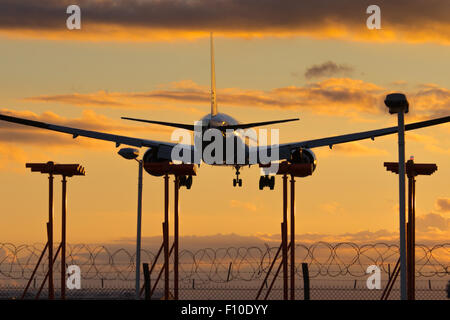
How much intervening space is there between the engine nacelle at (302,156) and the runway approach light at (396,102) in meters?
37.6

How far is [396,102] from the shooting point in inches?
1449

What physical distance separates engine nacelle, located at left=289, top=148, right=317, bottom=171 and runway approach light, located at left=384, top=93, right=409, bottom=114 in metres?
37.6

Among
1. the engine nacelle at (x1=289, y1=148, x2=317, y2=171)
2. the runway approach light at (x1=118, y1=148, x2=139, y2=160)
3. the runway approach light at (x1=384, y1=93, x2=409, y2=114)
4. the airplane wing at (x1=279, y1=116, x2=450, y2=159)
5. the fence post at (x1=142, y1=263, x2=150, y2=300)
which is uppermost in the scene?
the airplane wing at (x1=279, y1=116, x2=450, y2=159)

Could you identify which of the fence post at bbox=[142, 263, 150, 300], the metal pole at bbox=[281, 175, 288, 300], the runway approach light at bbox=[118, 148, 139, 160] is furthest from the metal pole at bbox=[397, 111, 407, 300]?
the runway approach light at bbox=[118, 148, 139, 160]

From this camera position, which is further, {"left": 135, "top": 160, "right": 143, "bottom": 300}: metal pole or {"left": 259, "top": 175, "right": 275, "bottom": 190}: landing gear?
{"left": 259, "top": 175, "right": 275, "bottom": 190}: landing gear

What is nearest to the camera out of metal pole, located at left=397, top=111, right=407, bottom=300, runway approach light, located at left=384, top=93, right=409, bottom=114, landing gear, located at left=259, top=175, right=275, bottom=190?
metal pole, located at left=397, top=111, right=407, bottom=300

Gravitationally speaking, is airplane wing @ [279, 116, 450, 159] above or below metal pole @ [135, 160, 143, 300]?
above

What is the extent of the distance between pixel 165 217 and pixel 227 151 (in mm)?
25468

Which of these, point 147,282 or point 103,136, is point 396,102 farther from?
point 103,136

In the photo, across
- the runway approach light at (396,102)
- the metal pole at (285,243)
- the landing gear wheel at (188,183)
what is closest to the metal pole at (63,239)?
the metal pole at (285,243)

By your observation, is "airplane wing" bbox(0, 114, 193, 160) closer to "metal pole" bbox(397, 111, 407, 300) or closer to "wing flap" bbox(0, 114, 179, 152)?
"wing flap" bbox(0, 114, 179, 152)

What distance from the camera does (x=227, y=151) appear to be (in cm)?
7350

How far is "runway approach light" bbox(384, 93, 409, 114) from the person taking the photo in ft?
121

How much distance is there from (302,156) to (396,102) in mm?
38363
